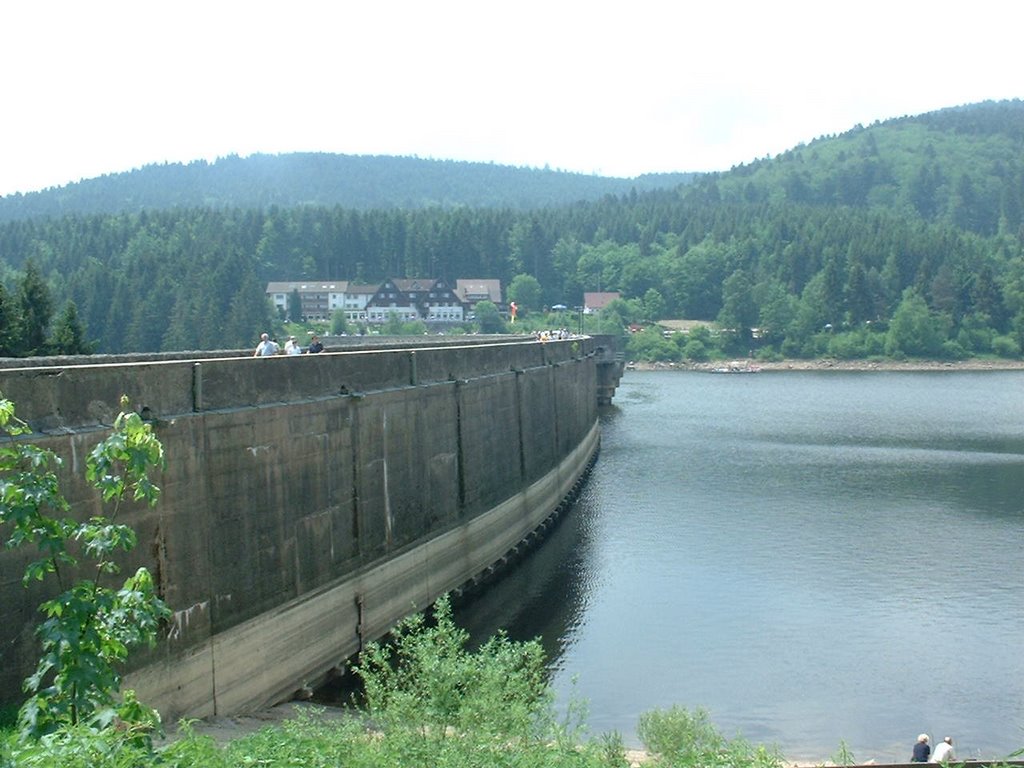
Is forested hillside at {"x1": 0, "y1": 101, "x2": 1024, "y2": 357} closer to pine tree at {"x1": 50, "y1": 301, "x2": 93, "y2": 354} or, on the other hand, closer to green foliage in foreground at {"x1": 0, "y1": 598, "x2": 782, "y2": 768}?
pine tree at {"x1": 50, "y1": 301, "x2": 93, "y2": 354}

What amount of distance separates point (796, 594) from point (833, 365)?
129 meters

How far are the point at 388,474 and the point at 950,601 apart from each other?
15796 millimetres

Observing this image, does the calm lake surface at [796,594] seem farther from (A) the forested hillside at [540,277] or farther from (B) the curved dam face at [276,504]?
(A) the forested hillside at [540,277]

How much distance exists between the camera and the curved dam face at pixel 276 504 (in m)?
16.6

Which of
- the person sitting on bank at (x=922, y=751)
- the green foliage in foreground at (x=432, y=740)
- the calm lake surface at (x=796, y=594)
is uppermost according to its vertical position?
the green foliage in foreground at (x=432, y=740)

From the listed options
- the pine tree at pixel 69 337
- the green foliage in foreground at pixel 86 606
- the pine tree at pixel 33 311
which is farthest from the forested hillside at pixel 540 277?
the green foliage in foreground at pixel 86 606

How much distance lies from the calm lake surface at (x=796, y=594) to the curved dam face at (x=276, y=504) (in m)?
3.66

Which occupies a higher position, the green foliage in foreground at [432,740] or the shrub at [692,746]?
the green foliage in foreground at [432,740]

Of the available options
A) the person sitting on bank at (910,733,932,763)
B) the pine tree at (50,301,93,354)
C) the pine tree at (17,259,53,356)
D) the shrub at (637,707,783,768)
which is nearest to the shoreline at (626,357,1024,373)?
the pine tree at (50,301,93,354)

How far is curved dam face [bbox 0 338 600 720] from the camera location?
16562 millimetres

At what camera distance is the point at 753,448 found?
217 ft

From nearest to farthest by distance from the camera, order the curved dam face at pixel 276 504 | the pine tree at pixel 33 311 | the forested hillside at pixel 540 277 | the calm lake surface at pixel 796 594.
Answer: the curved dam face at pixel 276 504 → the calm lake surface at pixel 796 594 → the pine tree at pixel 33 311 → the forested hillside at pixel 540 277

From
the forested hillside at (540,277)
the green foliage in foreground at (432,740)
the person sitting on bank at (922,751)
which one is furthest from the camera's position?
the forested hillside at (540,277)

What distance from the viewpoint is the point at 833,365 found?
516ft
